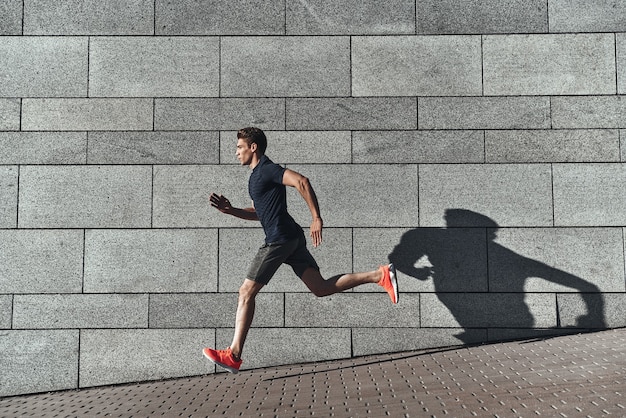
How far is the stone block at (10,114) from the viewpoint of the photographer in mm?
6641

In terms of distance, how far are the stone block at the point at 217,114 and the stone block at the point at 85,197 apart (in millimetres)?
665

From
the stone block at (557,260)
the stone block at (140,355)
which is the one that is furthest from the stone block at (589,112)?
the stone block at (140,355)

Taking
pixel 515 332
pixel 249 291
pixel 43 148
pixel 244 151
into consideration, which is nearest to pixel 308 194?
pixel 244 151

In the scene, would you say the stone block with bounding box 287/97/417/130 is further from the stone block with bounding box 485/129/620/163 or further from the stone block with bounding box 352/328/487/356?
the stone block with bounding box 352/328/487/356

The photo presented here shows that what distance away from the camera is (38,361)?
641cm

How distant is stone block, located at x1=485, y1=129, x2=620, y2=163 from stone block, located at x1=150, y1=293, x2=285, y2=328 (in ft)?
9.93

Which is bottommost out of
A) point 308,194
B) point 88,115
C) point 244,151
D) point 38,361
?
point 38,361

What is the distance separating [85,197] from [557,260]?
5.47 metres

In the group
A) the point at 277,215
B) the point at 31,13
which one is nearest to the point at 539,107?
the point at 277,215

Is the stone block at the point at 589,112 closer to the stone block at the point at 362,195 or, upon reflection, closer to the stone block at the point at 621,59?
the stone block at the point at 621,59

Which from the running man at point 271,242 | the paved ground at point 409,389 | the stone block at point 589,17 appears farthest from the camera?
the stone block at point 589,17

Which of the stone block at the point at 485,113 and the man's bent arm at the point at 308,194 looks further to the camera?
the stone block at the point at 485,113

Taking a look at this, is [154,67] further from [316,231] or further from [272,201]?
[316,231]

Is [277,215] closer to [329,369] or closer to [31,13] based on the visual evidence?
[329,369]
